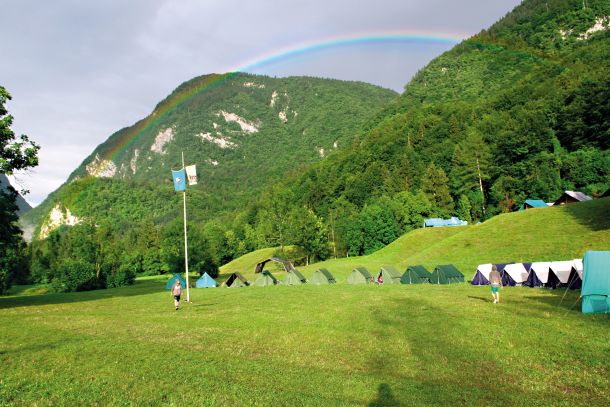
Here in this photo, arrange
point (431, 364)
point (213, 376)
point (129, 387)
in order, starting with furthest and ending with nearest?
1. point (431, 364)
2. point (213, 376)
3. point (129, 387)

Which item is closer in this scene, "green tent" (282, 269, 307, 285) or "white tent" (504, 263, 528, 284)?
"white tent" (504, 263, 528, 284)

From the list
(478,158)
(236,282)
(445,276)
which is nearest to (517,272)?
(445,276)

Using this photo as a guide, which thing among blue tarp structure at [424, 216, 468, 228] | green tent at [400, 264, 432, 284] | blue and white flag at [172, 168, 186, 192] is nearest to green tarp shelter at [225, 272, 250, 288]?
green tent at [400, 264, 432, 284]

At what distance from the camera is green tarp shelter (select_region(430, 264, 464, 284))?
45844 millimetres

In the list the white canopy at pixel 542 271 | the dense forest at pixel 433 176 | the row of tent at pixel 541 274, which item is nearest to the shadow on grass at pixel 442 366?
the row of tent at pixel 541 274

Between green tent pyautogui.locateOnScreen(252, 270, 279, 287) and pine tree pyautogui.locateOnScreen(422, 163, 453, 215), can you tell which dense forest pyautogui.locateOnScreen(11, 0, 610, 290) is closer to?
pine tree pyautogui.locateOnScreen(422, 163, 453, 215)

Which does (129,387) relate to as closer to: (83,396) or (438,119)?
(83,396)

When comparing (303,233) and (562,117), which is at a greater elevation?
(562,117)

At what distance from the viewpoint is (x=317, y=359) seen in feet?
42.9

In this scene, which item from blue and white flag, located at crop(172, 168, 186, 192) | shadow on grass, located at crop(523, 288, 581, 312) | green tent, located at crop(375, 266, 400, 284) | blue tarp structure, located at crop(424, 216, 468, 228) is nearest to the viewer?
shadow on grass, located at crop(523, 288, 581, 312)

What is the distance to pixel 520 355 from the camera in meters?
12.7

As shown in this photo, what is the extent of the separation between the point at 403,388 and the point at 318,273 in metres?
45.0

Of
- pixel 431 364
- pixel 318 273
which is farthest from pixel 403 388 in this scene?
pixel 318 273

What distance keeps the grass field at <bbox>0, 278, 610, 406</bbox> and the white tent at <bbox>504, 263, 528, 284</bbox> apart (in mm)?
17307
